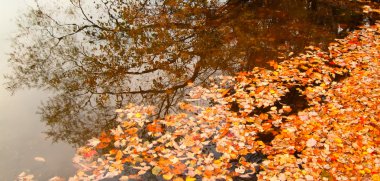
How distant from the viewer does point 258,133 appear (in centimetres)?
555

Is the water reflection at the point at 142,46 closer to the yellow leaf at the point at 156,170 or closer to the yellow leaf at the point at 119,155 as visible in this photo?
the yellow leaf at the point at 119,155

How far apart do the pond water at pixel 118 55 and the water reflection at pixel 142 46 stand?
0.09ft

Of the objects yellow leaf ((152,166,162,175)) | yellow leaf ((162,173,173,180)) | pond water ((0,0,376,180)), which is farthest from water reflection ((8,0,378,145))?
yellow leaf ((162,173,173,180))

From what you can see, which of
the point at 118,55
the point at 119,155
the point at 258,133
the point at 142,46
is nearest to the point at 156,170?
the point at 119,155

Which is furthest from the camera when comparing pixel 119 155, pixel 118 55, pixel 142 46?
pixel 142 46

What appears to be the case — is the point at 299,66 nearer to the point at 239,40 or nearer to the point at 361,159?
the point at 239,40

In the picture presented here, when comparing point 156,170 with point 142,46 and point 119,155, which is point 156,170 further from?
point 142,46

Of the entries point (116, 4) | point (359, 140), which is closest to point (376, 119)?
point (359, 140)

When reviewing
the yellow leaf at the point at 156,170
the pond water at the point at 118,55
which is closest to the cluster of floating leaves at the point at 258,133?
the yellow leaf at the point at 156,170

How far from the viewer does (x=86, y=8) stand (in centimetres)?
A: 1140

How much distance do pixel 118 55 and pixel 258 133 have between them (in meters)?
4.81

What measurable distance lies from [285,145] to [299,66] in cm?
313

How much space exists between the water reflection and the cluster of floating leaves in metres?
0.59

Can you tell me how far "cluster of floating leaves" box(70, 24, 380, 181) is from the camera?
4785 millimetres
